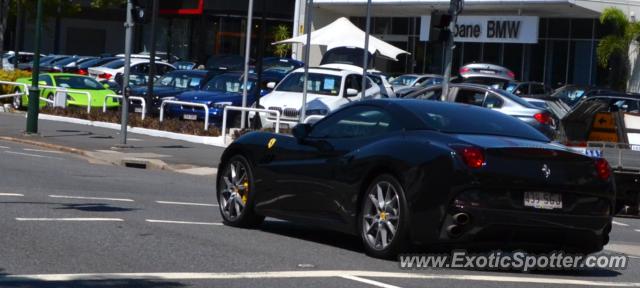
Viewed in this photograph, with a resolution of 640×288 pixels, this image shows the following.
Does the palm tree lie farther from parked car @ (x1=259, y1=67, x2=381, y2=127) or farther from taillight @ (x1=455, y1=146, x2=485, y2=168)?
taillight @ (x1=455, y1=146, x2=485, y2=168)

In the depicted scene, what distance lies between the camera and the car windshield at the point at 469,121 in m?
10.6

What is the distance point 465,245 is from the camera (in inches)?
387

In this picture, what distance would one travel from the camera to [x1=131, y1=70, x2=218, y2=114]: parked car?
107 ft

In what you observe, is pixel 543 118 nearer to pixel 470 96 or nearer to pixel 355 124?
pixel 470 96

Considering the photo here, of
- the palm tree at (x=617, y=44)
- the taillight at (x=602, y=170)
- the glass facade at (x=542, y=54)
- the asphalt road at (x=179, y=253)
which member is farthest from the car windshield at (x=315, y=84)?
the glass facade at (x=542, y=54)

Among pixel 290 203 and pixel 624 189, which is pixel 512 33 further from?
pixel 290 203

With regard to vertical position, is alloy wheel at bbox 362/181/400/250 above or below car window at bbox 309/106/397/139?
below

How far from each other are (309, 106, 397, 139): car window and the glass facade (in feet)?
135

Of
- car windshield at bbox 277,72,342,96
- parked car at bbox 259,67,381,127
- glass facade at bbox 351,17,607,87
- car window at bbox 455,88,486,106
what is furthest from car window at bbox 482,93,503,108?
glass facade at bbox 351,17,607,87

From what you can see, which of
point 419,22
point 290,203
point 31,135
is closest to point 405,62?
point 419,22

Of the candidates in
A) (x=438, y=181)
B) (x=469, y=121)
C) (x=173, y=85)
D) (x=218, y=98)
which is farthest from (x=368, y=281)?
(x=173, y=85)

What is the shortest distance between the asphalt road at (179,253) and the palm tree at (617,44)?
34.5 metres

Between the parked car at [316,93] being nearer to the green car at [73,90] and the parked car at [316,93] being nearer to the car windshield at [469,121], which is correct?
the green car at [73,90]

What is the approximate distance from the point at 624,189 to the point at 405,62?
43.4 meters
